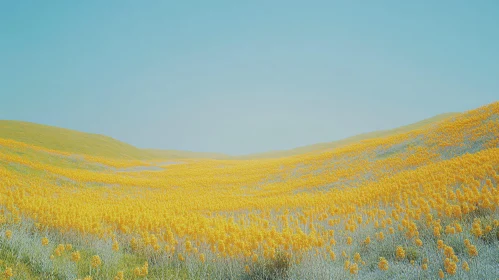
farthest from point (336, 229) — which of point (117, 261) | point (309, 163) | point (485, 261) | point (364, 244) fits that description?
point (309, 163)

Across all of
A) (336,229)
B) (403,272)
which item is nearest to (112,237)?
(336,229)

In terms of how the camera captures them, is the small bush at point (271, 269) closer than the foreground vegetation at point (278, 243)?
No

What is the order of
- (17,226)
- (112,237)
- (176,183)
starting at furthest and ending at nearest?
(176,183), (112,237), (17,226)

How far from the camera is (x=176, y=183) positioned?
2977 centimetres

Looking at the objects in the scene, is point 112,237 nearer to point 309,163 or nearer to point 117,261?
point 117,261

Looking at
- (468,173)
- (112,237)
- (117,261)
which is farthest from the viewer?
(468,173)

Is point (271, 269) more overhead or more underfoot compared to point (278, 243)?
more underfoot

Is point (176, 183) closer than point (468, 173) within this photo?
No

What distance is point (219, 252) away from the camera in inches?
276

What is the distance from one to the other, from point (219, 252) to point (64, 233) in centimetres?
437

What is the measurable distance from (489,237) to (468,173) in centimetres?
615

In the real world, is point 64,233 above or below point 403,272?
above

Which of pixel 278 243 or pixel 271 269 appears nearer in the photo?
pixel 271 269

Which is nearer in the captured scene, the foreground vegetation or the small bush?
the foreground vegetation
